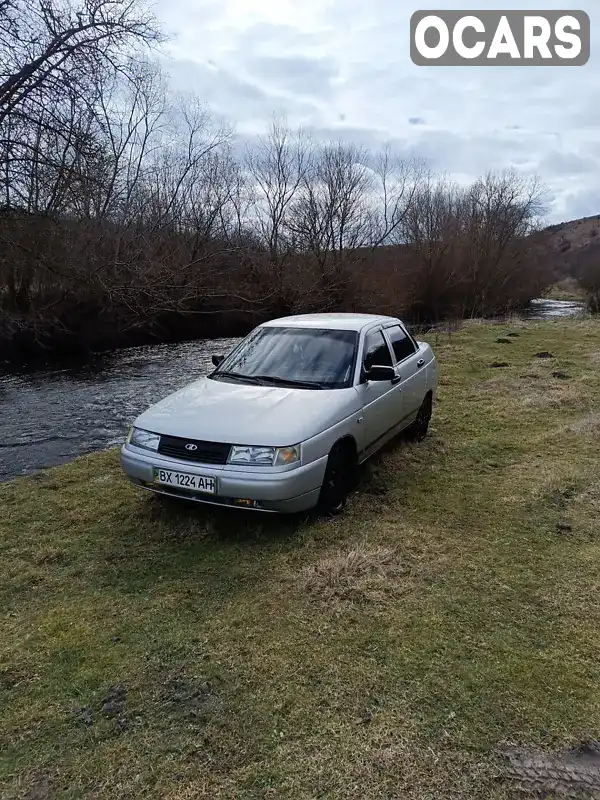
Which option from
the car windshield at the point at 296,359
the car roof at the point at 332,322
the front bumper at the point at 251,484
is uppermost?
the car roof at the point at 332,322

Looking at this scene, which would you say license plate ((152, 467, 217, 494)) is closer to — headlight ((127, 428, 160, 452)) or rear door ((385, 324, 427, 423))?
headlight ((127, 428, 160, 452))

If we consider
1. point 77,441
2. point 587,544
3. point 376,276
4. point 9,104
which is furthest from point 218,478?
point 376,276

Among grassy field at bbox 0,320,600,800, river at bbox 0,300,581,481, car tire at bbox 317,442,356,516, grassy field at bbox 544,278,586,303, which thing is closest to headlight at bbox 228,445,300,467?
car tire at bbox 317,442,356,516

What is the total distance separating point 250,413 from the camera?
4.31 m

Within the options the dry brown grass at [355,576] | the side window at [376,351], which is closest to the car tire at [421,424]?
the side window at [376,351]

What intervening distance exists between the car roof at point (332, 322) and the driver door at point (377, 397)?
170mm

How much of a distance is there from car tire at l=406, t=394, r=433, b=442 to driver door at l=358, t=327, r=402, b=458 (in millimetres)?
953

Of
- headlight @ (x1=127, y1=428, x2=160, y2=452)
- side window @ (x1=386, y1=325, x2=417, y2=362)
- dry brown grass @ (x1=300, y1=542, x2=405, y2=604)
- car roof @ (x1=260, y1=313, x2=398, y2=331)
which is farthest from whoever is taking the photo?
side window @ (x1=386, y1=325, x2=417, y2=362)

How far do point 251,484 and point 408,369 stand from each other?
2.99m

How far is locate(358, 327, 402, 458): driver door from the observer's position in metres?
5.06

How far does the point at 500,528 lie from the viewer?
4422 millimetres

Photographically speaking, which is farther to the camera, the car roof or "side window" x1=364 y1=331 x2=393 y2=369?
the car roof

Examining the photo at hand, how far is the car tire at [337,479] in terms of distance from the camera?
4469mm

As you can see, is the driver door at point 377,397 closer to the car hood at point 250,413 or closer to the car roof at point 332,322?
the car roof at point 332,322
